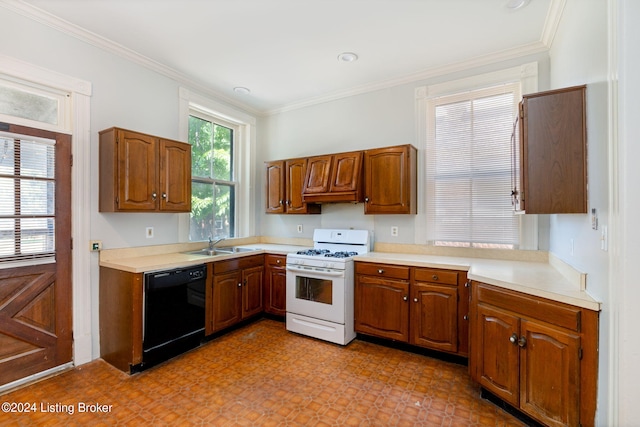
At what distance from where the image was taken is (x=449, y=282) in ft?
8.85

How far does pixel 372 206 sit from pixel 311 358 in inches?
66.3

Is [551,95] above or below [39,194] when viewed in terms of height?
above

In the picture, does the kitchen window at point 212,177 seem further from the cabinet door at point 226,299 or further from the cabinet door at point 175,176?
the cabinet door at point 226,299

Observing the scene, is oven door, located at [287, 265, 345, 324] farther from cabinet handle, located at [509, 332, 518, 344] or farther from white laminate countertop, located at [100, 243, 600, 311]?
cabinet handle, located at [509, 332, 518, 344]

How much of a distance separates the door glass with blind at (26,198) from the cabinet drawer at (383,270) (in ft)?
8.96

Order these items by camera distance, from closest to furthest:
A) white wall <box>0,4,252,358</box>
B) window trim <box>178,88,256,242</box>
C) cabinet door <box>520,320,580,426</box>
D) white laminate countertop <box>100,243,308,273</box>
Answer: cabinet door <box>520,320,580,426</box> → white wall <box>0,4,252,358</box> → white laminate countertop <box>100,243,308,273</box> → window trim <box>178,88,256,242</box>

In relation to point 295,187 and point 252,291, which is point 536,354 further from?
point 295,187

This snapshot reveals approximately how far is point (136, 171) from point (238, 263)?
139 centimetres

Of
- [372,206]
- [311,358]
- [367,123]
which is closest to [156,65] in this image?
[367,123]

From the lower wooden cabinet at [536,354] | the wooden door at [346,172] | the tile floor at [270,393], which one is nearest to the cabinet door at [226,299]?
the tile floor at [270,393]

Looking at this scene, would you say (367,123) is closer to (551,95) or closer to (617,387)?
(551,95)

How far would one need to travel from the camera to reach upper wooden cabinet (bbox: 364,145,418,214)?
3.25m

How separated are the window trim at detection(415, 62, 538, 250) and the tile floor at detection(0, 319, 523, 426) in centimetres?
137

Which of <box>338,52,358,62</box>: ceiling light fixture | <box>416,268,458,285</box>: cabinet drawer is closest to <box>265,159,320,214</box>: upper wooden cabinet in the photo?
<box>338,52,358,62</box>: ceiling light fixture
